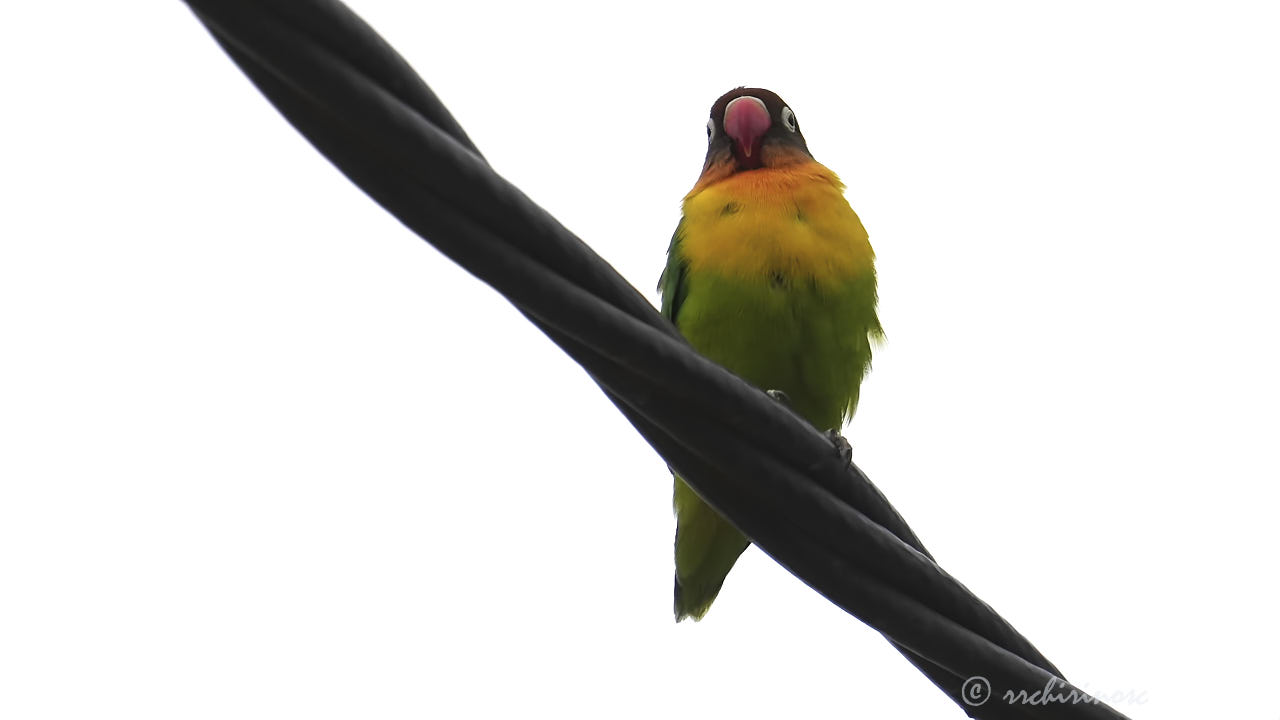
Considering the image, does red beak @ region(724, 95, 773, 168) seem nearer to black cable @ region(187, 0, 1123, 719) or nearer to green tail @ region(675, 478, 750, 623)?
green tail @ region(675, 478, 750, 623)

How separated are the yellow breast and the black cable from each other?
5.91 feet

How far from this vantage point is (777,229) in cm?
401

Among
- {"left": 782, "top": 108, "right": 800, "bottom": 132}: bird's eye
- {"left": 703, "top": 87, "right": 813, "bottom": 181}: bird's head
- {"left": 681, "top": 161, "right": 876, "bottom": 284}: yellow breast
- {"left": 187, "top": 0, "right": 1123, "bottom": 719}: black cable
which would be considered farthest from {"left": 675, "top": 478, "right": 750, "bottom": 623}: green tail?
{"left": 187, "top": 0, "right": 1123, "bottom": 719}: black cable

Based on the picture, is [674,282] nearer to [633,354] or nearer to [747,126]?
[747,126]

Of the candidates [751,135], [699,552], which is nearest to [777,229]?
[751,135]

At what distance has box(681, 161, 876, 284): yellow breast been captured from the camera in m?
3.94

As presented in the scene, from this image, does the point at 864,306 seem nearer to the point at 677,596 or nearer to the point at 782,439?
the point at 677,596

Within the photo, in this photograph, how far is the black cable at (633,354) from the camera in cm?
152

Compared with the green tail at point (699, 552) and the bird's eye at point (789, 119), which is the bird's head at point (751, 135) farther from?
the green tail at point (699, 552)

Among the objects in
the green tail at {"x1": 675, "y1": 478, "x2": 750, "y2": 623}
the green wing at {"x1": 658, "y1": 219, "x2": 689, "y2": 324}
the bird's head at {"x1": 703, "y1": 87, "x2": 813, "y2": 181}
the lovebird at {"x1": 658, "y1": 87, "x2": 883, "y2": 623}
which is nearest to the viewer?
the lovebird at {"x1": 658, "y1": 87, "x2": 883, "y2": 623}

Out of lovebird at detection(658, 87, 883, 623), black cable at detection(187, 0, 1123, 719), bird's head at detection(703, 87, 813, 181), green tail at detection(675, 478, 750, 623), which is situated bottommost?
black cable at detection(187, 0, 1123, 719)

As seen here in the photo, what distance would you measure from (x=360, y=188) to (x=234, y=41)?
238 millimetres

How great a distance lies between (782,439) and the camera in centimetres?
203

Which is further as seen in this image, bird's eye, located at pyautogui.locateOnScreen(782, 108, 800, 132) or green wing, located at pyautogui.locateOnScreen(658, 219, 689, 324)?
bird's eye, located at pyautogui.locateOnScreen(782, 108, 800, 132)
